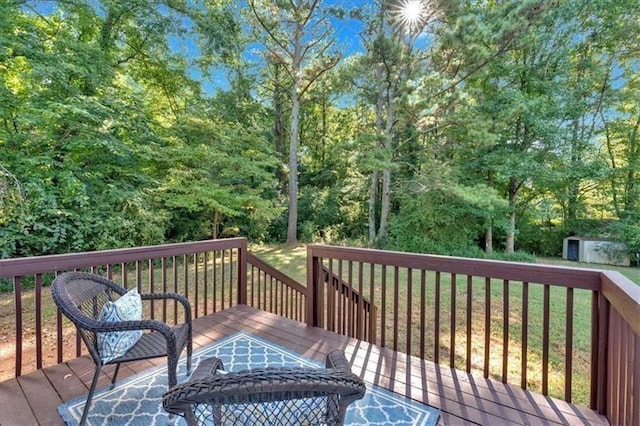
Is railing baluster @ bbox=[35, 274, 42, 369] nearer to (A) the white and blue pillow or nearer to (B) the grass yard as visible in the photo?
(B) the grass yard

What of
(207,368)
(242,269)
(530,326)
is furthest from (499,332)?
(207,368)

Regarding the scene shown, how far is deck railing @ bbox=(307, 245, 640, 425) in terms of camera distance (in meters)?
1.59

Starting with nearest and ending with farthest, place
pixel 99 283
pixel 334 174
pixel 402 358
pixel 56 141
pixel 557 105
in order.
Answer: pixel 99 283 < pixel 402 358 < pixel 56 141 < pixel 557 105 < pixel 334 174

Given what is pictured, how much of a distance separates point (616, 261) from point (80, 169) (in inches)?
583

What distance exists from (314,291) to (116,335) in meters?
1.80

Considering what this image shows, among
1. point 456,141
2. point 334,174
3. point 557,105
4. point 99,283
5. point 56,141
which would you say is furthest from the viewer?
point 334,174

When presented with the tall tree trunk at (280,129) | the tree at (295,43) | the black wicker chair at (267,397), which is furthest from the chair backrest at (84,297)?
the tall tree trunk at (280,129)

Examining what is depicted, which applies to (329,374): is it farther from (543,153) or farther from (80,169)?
(543,153)

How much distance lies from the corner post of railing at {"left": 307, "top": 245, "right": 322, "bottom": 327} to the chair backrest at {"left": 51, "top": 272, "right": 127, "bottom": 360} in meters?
1.66

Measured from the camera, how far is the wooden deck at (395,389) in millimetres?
1879

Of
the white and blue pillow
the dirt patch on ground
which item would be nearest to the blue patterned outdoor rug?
the white and blue pillow

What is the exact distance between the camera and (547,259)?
1093 cm

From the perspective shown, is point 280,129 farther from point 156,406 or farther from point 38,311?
point 156,406

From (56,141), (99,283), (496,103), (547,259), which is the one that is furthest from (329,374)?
(547,259)
